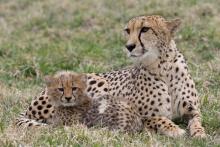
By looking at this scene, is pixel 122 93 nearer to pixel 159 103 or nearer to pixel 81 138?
pixel 159 103

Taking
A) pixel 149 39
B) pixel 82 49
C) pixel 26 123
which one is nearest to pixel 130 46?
pixel 149 39

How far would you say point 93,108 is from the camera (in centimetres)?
592

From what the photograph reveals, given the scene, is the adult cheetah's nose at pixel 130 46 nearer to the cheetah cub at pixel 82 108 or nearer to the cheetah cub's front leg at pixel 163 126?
the cheetah cub at pixel 82 108

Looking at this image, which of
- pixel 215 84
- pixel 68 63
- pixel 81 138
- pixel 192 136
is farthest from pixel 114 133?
pixel 68 63

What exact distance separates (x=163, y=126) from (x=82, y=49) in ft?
11.8

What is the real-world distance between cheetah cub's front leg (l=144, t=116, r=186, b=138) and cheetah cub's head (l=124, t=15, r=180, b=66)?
0.46 m

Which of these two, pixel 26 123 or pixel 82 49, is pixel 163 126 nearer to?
pixel 26 123

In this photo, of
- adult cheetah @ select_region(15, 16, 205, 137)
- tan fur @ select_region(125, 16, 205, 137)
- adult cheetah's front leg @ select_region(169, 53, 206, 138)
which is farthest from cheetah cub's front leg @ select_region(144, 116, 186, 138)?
adult cheetah's front leg @ select_region(169, 53, 206, 138)

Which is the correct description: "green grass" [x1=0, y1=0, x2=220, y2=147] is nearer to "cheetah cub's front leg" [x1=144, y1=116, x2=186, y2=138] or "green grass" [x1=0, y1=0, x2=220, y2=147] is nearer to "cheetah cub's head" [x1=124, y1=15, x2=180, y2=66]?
"cheetah cub's front leg" [x1=144, y1=116, x2=186, y2=138]

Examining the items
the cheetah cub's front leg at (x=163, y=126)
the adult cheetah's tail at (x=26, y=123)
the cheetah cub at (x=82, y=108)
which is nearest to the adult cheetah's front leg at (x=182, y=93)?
the cheetah cub's front leg at (x=163, y=126)

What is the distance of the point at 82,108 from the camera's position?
5.86m

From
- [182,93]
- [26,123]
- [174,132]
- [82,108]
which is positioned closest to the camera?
[174,132]

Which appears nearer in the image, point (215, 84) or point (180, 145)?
point (180, 145)

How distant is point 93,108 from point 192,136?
0.80 metres
